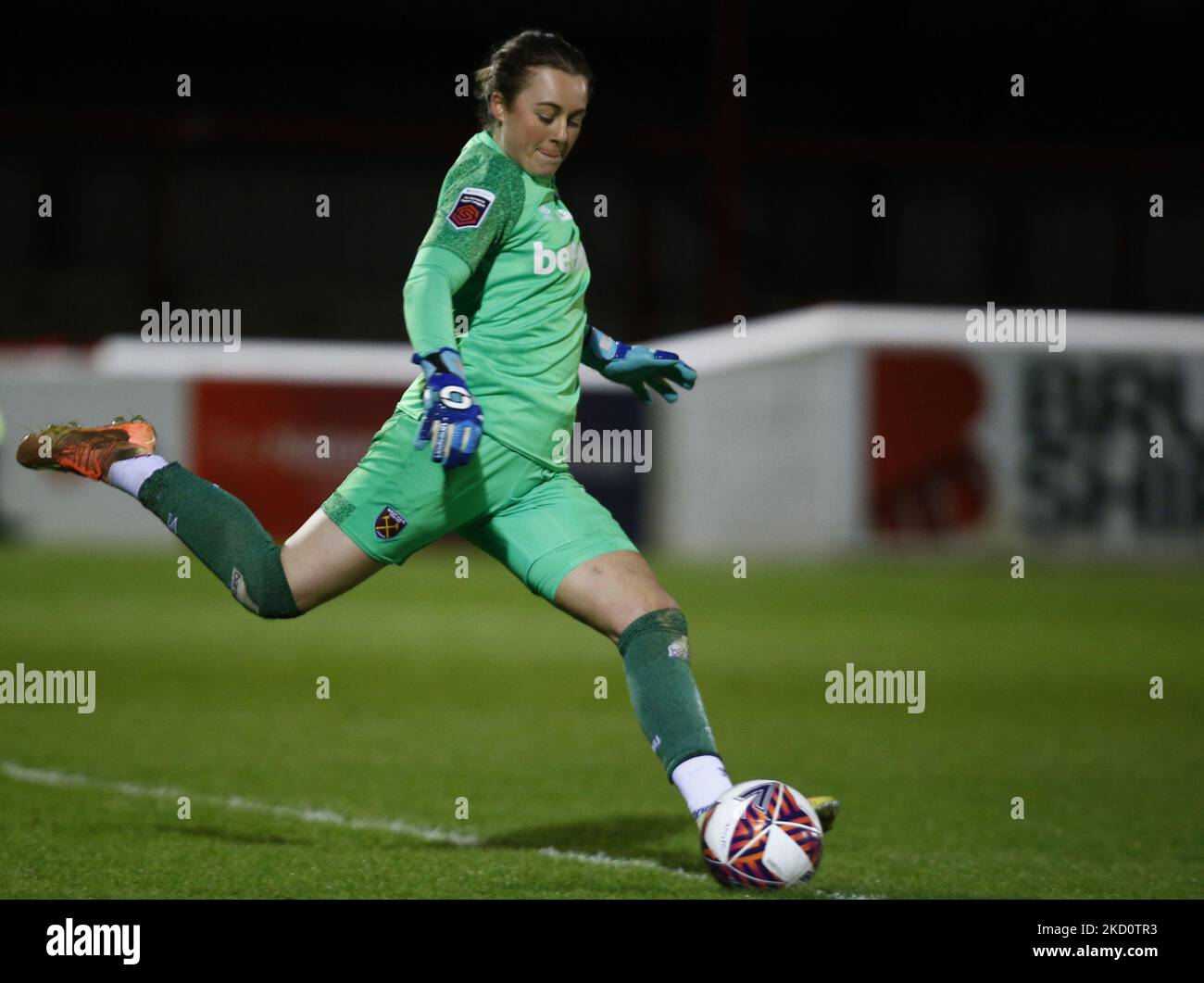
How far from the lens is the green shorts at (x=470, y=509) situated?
4398 millimetres

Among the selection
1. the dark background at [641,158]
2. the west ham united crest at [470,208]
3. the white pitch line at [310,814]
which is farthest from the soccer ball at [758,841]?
the dark background at [641,158]

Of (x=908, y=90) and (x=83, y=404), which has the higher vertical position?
(x=908, y=90)

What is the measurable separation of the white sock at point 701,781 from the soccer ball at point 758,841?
37 mm

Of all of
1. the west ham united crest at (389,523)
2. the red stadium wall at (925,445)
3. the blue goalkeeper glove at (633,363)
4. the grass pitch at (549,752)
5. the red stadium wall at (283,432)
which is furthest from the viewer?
the red stadium wall at (283,432)

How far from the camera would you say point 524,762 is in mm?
6910

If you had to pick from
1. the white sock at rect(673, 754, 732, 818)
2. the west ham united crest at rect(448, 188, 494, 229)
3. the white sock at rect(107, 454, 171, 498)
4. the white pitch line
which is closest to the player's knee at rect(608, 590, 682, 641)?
the white sock at rect(673, 754, 732, 818)

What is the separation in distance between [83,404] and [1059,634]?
15.5 m

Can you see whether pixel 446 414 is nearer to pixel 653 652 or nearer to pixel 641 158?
pixel 653 652

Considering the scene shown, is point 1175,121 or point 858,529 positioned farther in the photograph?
point 1175,121

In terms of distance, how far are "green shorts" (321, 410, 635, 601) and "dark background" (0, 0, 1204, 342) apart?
2428 centimetres

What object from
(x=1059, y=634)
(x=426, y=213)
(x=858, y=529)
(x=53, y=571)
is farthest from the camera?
(x=426, y=213)

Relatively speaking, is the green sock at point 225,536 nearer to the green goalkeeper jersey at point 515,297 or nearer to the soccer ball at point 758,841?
the green goalkeeper jersey at point 515,297
